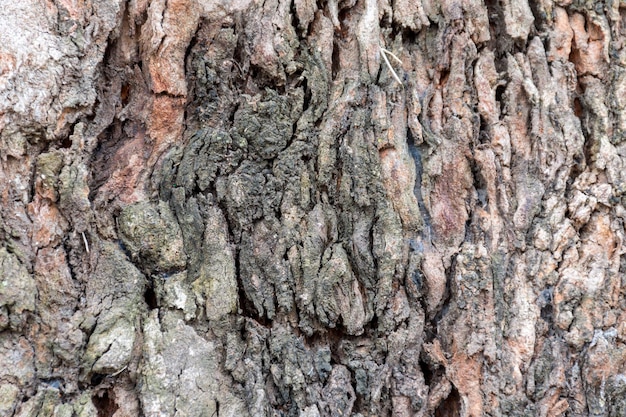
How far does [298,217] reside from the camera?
178cm

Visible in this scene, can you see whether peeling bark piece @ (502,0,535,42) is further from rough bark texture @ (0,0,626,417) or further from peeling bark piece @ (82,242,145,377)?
peeling bark piece @ (82,242,145,377)

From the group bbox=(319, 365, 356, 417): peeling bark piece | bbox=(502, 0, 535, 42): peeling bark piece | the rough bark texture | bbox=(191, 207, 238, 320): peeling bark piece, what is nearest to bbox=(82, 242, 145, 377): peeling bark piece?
the rough bark texture

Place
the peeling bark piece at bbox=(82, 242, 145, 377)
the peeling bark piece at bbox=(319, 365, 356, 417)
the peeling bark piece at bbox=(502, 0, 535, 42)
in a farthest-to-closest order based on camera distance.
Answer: the peeling bark piece at bbox=(502, 0, 535, 42) → the peeling bark piece at bbox=(319, 365, 356, 417) → the peeling bark piece at bbox=(82, 242, 145, 377)

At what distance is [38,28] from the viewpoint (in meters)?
1.65

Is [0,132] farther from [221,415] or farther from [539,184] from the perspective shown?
[539,184]

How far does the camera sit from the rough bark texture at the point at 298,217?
1595 mm

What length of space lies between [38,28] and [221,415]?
1.35m

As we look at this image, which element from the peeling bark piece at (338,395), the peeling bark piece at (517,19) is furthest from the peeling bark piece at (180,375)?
the peeling bark piece at (517,19)

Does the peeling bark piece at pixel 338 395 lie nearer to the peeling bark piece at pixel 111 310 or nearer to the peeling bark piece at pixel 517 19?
the peeling bark piece at pixel 111 310

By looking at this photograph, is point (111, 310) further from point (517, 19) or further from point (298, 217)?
point (517, 19)

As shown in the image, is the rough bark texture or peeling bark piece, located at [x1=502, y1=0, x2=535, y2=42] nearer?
the rough bark texture

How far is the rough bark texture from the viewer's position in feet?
5.23

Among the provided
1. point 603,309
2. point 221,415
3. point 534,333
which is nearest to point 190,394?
point 221,415

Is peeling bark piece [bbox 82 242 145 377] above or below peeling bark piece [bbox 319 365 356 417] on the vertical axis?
above
